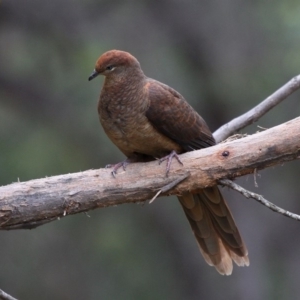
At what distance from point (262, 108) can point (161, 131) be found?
90 cm

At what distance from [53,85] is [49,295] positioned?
323cm

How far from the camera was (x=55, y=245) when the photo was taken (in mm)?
9883

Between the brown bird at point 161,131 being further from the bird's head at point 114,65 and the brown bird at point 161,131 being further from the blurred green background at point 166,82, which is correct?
the blurred green background at point 166,82

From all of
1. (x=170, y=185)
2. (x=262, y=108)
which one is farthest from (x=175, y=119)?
(x=170, y=185)

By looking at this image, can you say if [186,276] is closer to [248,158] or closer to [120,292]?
[120,292]

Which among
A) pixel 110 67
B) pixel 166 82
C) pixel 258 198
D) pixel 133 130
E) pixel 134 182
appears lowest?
pixel 258 198

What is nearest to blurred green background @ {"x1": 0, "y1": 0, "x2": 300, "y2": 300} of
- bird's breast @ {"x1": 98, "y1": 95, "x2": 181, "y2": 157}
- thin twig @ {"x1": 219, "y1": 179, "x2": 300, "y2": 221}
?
bird's breast @ {"x1": 98, "y1": 95, "x2": 181, "y2": 157}

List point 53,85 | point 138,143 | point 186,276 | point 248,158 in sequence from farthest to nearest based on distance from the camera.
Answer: point 186,276 < point 53,85 < point 138,143 < point 248,158

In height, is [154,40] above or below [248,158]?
above

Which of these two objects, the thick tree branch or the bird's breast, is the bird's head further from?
the thick tree branch

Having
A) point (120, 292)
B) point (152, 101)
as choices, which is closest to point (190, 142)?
point (152, 101)

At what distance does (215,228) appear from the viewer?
5070 millimetres

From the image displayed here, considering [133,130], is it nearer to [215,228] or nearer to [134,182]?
[134,182]

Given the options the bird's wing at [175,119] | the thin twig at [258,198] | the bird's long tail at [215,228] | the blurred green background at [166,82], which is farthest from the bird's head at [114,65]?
the blurred green background at [166,82]
